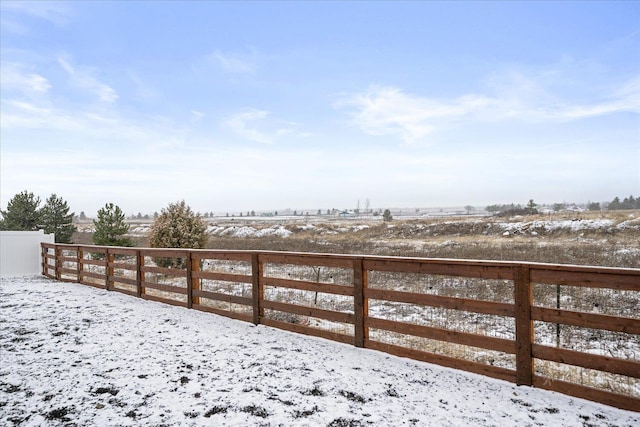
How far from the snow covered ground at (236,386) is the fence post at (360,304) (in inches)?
6.5

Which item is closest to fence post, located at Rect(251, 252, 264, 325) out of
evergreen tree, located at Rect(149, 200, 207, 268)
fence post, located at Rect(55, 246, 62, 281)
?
fence post, located at Rect(55, 246, 62, 281)

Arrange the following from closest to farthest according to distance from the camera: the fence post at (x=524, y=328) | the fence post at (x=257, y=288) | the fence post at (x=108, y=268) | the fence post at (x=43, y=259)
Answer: the fence post at (x=524, y=328)
the fence post at (x=257, y=288)
the fence post at (x=108, y=268)
the fence post at (x=43, y=259)

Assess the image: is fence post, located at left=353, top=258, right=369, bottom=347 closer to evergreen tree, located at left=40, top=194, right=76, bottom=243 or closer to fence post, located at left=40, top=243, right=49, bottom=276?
fence post, located at left=40, top=243, right=49, bottom=276

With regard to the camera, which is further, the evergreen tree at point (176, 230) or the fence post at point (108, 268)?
the evergreen tree at point (176, 230)

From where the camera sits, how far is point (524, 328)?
136 inches

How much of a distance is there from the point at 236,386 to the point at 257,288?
7.40ft

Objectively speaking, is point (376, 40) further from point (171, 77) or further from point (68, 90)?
point (68, 90)

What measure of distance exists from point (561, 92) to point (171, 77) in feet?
57.2

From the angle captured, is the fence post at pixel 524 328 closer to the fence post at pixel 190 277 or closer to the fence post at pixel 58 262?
the fence post at pixel 190 277

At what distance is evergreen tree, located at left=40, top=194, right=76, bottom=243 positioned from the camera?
70.2 feet

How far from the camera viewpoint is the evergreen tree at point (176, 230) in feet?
47.9

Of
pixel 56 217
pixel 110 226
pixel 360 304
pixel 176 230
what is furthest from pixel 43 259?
pixel 360 304

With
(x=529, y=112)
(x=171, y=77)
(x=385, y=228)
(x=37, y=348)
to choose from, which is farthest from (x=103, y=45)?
(x=385, y=228)

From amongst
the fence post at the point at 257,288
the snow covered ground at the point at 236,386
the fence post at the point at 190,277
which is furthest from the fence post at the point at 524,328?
the fence post at the point at 190,277
